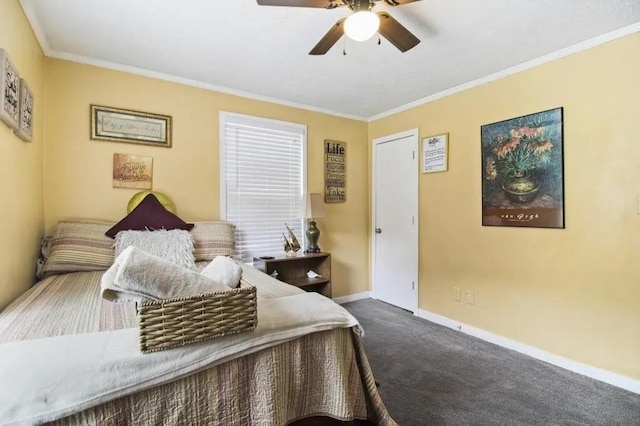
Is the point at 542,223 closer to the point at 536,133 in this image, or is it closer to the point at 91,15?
the point at 536,133

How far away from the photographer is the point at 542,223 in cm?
247

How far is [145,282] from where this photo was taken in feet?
3.04

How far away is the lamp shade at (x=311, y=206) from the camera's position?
10.9 feet

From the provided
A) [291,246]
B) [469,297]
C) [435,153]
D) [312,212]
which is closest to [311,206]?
[312,212]

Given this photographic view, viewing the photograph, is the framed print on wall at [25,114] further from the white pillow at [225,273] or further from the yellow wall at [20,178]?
the white pillow at [225,273]

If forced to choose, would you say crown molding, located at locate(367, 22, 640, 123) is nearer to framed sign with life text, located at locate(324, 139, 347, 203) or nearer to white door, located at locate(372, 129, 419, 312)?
white door, located at locate(372, 129, 419, 312)

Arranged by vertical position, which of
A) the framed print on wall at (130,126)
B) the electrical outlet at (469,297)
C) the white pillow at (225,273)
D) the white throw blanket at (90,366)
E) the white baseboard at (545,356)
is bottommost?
the white baseboard at (545,356)

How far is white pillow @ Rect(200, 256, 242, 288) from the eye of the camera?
1.22 meters

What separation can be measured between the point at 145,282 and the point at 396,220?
10.5 feet

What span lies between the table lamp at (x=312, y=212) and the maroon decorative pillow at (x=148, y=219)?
3.86 ft

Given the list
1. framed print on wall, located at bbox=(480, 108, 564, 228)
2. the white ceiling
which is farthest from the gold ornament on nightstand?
framed print on wall, located at bbox=(480, 108, 564, 228)

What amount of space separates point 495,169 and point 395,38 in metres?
1.57

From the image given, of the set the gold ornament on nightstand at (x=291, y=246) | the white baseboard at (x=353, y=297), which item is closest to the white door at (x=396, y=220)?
the white baseboard at (x=353, y=297)

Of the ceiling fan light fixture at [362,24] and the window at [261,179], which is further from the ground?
the ceiling fan light fixture at [362,24]
